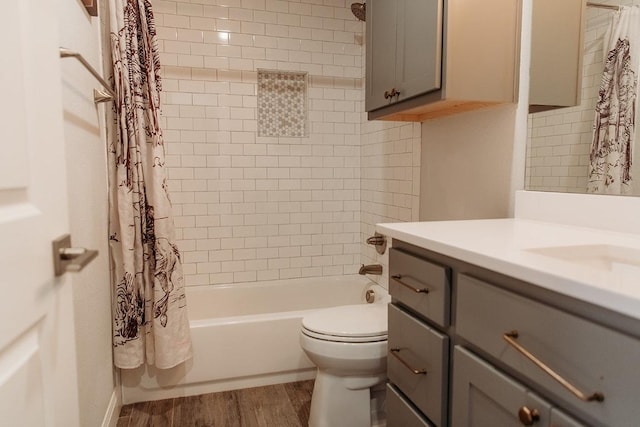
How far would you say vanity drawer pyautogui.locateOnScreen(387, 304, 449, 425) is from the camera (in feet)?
3.31

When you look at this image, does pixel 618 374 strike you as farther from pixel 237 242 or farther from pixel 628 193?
pixel 237 242

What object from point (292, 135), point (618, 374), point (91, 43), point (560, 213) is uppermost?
point (91, 43)

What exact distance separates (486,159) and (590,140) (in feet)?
1.29

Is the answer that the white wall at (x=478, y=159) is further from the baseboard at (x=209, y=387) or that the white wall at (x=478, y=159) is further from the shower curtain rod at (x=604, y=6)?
the baseboard at (x=209, y=387)

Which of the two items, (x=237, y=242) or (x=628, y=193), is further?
(x=237, y=242)

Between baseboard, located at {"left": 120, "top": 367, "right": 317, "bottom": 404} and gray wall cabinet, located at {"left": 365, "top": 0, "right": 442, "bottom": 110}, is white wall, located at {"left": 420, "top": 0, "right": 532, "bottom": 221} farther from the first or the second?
baseboard, located at {"left": 120, "top": 367, "right": 317, "bottom": 404}

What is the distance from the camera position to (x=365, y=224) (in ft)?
9.59

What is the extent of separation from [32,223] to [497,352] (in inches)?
35.0

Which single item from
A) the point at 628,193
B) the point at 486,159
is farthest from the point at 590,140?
the point at 486,159

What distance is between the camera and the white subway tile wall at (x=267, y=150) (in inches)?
101

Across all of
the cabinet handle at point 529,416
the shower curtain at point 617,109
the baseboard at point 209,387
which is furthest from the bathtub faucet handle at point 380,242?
the cabinet handle at point 529,416

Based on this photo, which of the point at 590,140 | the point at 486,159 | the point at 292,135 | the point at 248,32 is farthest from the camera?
the point at 292,135

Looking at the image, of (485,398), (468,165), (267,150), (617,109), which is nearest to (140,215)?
(267,150)

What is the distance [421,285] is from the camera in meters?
1.10
